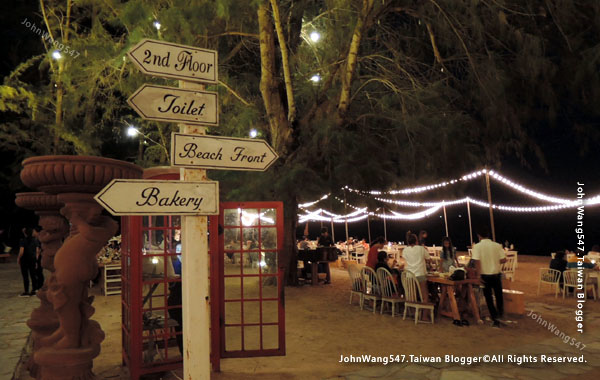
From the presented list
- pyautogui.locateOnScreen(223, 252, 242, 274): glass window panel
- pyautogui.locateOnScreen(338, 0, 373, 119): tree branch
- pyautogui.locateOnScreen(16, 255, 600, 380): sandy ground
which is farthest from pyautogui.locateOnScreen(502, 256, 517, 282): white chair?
pyautogui.locateOnScreen(223, 252, 242, 274): glass window panel

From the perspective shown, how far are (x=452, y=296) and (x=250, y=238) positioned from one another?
13.0ft

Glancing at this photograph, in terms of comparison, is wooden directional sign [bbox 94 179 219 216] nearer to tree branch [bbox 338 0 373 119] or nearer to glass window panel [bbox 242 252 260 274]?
glass window panel [bbox 242 252 260 274]

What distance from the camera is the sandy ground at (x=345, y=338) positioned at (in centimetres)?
521

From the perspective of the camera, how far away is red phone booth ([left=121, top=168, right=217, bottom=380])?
4.56m

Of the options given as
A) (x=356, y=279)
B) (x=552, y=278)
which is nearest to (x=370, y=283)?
(x=356, y=279)


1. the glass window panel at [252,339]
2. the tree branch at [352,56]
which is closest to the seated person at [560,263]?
the tree branch at [352,56]

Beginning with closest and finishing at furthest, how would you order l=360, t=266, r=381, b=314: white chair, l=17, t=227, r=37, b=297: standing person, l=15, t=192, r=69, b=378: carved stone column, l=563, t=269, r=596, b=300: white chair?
l=15, t=192, r=69, b=378: carved stone column → l=360, t=266, r=381, b=314: white chair → l=563, t=269, r=596, b=300: white chair → l=17, t=227, r=37, b=297: standing person

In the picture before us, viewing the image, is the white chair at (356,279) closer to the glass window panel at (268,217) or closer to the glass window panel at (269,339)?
the glass window panel at (269,339)

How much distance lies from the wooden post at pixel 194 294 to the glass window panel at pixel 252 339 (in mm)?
3500

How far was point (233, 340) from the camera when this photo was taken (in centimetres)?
652

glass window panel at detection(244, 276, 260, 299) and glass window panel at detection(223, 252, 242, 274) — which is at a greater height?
glass window panel at detection(223, 252, 242, 274)

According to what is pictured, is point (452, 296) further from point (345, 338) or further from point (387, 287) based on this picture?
point (345, 338)

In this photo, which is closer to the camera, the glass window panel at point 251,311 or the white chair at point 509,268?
the glass window panel at point 251,311

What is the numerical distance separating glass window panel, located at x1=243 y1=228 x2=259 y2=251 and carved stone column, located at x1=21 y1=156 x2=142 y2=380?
187cm
